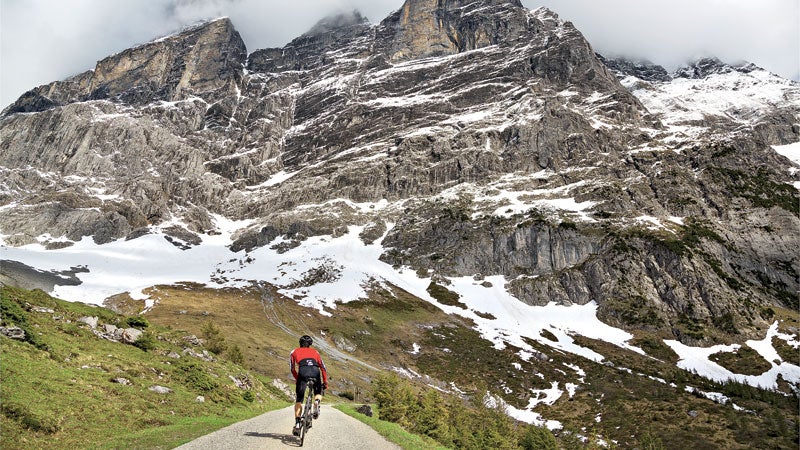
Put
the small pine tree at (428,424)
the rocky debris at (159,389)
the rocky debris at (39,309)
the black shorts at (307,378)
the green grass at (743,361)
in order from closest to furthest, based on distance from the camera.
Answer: the black shorts at (307,378), the rocky debris at (159,389), the rocky debris at (39,309), the small pine tree at (428,424), the green grass at (743,361)

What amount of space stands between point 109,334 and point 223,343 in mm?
16920

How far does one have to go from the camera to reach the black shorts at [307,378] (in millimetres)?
13053

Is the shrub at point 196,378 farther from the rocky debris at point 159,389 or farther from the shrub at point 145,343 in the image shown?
the rocky debris at point 159,389

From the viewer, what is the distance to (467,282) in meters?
164

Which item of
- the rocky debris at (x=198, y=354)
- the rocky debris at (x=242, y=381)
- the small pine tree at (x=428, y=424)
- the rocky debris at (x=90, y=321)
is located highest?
the rocky debris at (x=90, y=321)

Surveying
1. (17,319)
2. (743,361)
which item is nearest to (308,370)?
(17,319)

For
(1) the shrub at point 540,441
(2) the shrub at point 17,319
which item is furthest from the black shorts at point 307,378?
(1) the shrub at point 540,441

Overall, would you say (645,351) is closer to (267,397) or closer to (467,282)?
(467,282)

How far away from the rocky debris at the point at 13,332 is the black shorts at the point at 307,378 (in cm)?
1263

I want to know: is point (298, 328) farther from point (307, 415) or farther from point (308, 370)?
point (307, 415)

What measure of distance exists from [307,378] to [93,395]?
314 inches

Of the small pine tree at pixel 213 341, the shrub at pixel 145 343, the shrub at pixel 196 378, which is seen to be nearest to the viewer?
the shrub at pixel 196 378

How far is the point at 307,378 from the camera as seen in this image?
13359 mm

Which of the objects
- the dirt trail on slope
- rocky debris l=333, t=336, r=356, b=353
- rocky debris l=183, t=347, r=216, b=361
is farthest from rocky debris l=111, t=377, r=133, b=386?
rocky debris l=333, t=336, r=356, b=353
